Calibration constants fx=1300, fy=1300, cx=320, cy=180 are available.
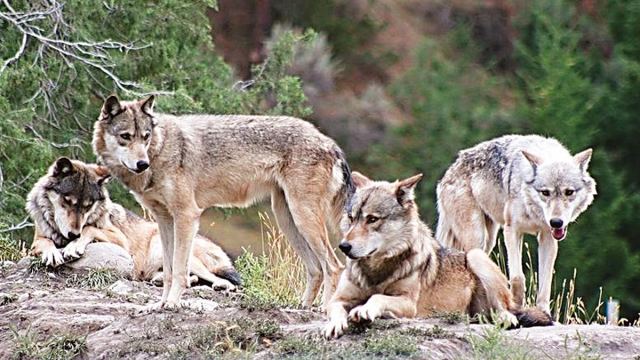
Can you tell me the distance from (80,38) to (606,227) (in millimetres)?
14029

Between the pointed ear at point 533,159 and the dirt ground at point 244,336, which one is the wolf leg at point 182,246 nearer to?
the dirt ground at point 244,336

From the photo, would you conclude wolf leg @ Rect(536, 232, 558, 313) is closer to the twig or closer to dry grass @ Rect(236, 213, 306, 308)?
dry grass @ Rect(236, 213, 306, 308)

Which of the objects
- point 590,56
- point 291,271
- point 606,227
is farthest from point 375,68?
point 291,271

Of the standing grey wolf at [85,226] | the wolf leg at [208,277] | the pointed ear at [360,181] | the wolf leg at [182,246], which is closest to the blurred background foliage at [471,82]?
the standing grey wolf at [85,226]

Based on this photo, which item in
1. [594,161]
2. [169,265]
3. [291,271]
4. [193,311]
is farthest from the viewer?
[594,161]

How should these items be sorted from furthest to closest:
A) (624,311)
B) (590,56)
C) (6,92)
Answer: (590,56) < (624,311) < (6,92)

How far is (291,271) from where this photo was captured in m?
12.3

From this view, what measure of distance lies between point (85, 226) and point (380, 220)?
383 cm

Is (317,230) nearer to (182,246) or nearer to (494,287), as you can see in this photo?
(182,246)

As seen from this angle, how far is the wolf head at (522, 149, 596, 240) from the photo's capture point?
10.2 m

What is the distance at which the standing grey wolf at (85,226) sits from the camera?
11.0 metres

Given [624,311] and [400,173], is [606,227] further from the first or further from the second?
[400,173]

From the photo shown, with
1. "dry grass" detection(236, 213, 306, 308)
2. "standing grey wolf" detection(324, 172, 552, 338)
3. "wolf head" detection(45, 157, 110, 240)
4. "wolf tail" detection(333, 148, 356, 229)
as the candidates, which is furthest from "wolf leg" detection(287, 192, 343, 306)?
"wolf head" detection(45, 157, 110, 240)

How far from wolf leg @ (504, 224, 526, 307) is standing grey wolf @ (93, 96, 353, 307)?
140cm
